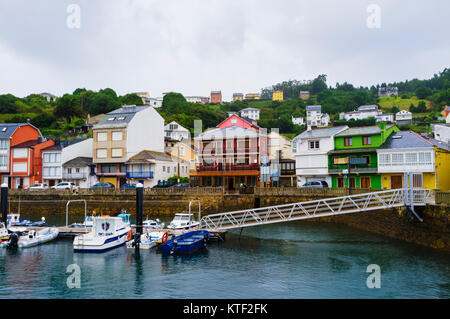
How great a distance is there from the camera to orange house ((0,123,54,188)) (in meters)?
69.6

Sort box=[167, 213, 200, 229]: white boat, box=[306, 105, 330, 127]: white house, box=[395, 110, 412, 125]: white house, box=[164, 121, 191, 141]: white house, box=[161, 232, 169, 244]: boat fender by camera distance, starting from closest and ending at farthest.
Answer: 1. box=[161, 232, 169, 244]: boat fender
2. box=[167, 213, 200, 229]: white boat
3. box=[164, 121, 191, 141]: white house
4. box=[395, 110, 412, 125]: white house
5. box=[306, 105, 330, 127]: white house

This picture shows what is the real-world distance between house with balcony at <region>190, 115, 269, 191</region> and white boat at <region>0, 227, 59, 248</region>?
2942 centimetres

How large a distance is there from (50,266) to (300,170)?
41005 mm

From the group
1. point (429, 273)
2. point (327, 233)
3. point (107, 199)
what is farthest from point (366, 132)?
point (107, 199)

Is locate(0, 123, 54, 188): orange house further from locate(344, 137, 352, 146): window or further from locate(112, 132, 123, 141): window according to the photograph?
locate(344, 137, 352, 146): window

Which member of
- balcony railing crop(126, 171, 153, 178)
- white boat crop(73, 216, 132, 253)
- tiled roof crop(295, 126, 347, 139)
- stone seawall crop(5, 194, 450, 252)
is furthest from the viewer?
balcony railing crop(126, 171, 153, 178)

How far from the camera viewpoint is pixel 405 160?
50.1 m

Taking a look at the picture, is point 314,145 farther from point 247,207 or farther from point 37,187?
point 37,187

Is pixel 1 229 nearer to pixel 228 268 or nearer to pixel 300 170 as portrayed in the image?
pixel 228 268

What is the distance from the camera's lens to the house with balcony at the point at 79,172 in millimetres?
68750

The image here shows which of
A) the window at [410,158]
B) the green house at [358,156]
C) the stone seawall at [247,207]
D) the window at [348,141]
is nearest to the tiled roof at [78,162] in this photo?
the stone seawall at [247,207]

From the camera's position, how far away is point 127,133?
68188 millimetres

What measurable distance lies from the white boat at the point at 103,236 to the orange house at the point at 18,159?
40638 mm

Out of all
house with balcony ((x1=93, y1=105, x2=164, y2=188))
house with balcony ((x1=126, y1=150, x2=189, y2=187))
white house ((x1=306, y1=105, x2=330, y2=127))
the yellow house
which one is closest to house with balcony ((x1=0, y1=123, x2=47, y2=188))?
house with balcony ((x1=93, y1=105, x2=164, y2=188))
